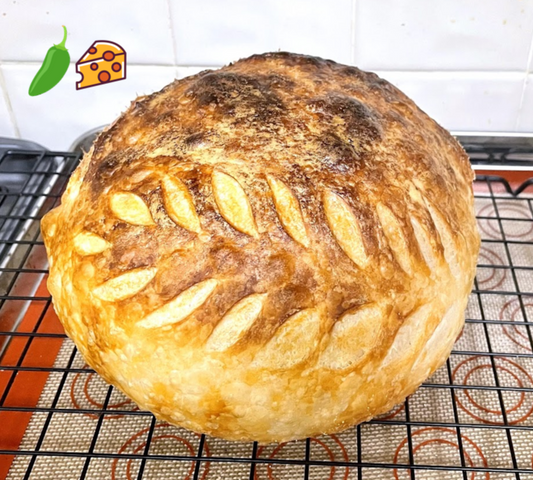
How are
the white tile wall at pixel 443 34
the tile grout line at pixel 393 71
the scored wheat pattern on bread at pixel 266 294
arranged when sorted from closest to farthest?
the scored wheat pattern on bread at pixel 266 294
the white tile wall at pixel 443 34
the tile grout line at pixel 393 71

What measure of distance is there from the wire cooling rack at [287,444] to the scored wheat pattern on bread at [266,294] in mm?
217

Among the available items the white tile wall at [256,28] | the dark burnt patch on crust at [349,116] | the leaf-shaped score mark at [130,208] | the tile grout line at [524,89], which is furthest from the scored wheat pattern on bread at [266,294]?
the tile grout line at [524,89]

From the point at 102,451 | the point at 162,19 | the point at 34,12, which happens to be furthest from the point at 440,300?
the point at 34,12

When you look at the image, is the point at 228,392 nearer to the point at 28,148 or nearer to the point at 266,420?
the point at 266,420

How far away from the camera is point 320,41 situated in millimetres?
1841

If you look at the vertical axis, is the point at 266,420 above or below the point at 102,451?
above

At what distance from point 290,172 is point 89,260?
0.39 m

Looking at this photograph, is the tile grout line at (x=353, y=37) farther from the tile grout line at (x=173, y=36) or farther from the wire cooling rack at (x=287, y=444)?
the wire cooling rack at (x=287, y=444)

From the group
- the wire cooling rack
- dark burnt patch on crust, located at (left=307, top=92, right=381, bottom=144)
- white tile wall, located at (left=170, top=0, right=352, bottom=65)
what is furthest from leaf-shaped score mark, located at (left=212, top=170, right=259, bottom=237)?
white tile wall, located at (left=170, top=0, right=352, bottom=65)

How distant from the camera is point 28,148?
202 centimetres

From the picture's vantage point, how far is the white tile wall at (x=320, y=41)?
177 centimetres

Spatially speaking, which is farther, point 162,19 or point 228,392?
point 162,19

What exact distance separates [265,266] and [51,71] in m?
1.33

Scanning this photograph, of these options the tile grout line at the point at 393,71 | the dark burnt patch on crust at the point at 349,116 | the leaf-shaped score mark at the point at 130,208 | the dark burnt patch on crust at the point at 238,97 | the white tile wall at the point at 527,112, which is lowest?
the white tile wall at the point at 527,112
